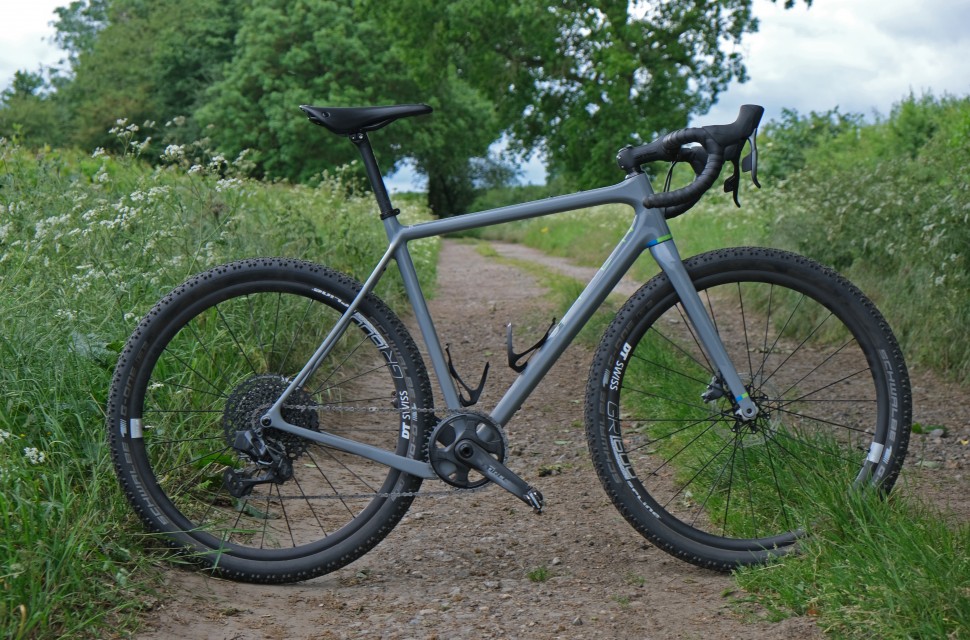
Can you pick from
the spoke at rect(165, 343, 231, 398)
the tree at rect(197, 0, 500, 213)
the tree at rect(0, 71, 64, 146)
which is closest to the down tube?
the spoke at rect(165, 343, 231, 398)

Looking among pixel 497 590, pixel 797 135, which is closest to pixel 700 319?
pixel 497 590

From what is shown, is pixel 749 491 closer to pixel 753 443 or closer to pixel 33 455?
pixel 753 443

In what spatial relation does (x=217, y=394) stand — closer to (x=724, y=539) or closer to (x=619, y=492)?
(x=619, y=492)

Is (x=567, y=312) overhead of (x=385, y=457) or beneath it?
overhead

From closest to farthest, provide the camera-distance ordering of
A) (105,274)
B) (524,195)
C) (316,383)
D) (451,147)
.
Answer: (105,274) → (316,383) → (451,147) → (524,195)

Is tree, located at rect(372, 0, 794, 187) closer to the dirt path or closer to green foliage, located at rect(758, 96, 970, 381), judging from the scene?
green foliage, located at rect(758, 96, 970, 381)

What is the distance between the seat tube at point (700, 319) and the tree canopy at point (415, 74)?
7.97m

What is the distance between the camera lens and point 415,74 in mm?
13523

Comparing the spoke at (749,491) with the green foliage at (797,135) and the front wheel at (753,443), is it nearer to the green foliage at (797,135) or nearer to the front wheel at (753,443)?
the front wheel at (753,443)

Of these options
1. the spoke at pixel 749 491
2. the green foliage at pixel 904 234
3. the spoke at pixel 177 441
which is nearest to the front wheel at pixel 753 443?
the spoke at pixel 749 491

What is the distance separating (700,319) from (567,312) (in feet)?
1.46

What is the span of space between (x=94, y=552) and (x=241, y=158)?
3.70 m

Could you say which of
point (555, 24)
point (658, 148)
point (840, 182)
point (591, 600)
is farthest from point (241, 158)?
point (555, 24)

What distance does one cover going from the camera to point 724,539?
3273mm
